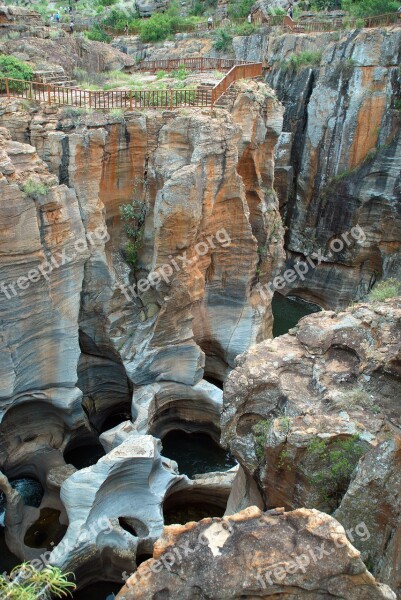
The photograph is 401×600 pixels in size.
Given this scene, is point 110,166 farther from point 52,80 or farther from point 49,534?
point 49,534

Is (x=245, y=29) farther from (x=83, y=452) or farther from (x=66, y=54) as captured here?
(x=83, y=452)

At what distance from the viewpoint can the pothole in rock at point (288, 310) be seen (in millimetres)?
22898

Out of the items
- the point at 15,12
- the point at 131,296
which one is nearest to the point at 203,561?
the point at 131,296

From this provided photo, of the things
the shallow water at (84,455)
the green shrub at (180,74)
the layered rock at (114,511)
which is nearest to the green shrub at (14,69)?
the green shrub at (180,74)

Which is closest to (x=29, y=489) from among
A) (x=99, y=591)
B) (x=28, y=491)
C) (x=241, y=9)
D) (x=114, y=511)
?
(x=28, y=491)

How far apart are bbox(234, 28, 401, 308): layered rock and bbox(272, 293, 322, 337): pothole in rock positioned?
0.43 meters

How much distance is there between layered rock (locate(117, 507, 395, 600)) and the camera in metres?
5.82

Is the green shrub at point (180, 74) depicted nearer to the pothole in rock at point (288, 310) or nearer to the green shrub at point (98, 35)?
the pothole in rock at point (288, 310)

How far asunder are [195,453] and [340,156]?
13.4 meters

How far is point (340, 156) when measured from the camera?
74.6 ft

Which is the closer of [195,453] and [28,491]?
[28,491]

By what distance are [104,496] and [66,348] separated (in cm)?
365

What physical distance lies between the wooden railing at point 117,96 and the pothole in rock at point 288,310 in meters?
10.2

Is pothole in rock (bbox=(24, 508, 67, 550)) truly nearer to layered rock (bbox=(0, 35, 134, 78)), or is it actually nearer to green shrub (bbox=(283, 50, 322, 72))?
layered rock (bbox=(0, 35, 134, 78))
